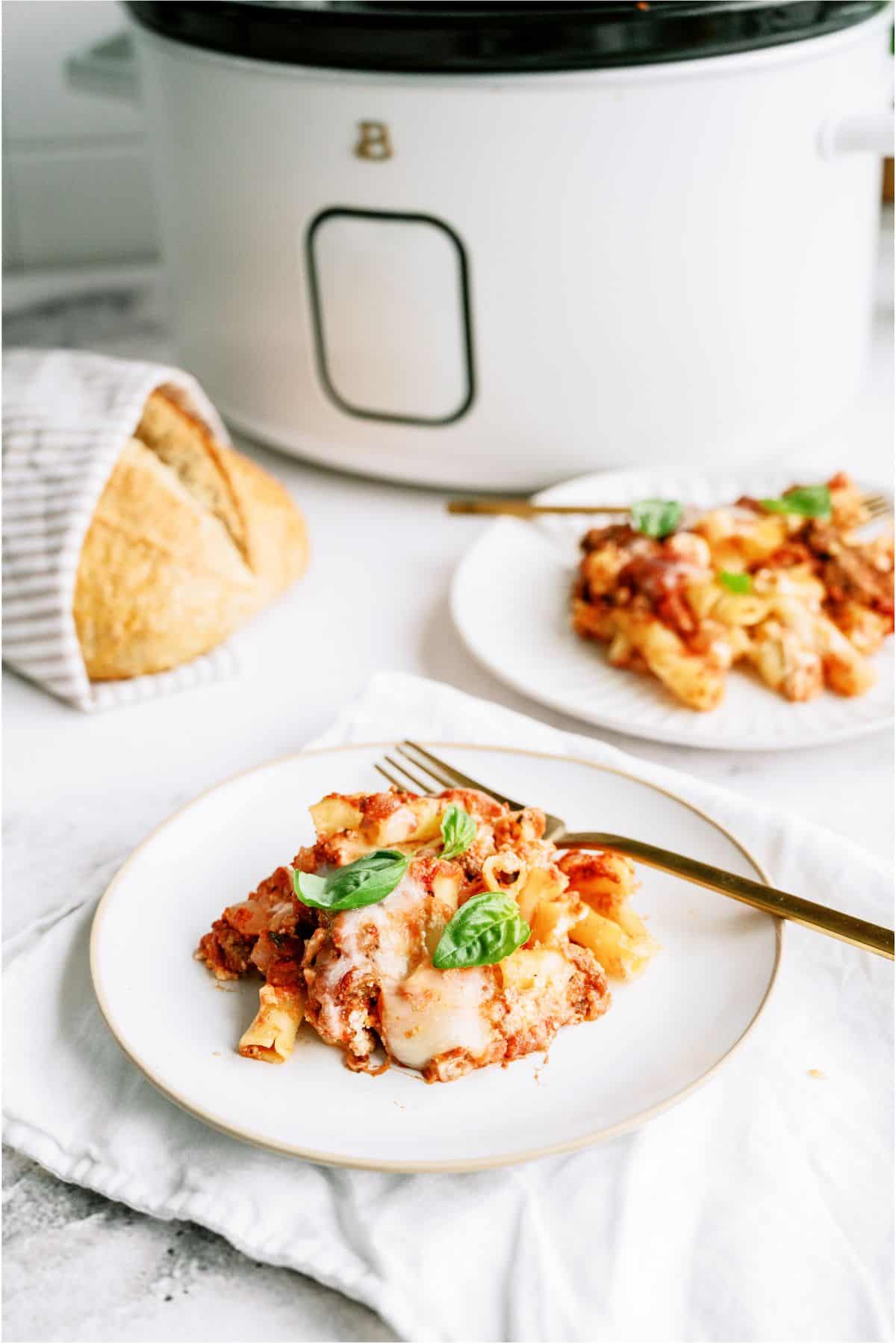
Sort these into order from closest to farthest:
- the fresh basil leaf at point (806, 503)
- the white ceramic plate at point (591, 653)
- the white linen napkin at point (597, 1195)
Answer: the white linen napkin at point (597, 1195), the white ceramic plate at point (591, 653), the fresh basil leaf at point (806, 503)

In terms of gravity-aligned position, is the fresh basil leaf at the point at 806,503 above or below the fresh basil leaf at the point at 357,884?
below

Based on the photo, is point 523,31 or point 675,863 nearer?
point 675,863

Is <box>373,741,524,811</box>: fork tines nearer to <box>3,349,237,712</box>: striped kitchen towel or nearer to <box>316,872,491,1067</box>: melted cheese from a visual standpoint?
<box>316,872,491,1067</box>: melted cheese

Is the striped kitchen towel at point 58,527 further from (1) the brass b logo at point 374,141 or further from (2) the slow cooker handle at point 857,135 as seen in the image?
(2) the slow cooker handle at point 857,135

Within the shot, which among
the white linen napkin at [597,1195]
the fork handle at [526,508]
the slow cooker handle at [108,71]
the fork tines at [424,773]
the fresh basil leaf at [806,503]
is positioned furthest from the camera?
the slow cooker handle at [108,71]

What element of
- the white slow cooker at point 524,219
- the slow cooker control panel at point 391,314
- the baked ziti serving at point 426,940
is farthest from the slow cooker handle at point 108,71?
the baked ziti serving at point 426,940

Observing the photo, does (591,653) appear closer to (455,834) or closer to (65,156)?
(455,834)

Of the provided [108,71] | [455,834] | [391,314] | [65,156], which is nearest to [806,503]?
[391,314]
